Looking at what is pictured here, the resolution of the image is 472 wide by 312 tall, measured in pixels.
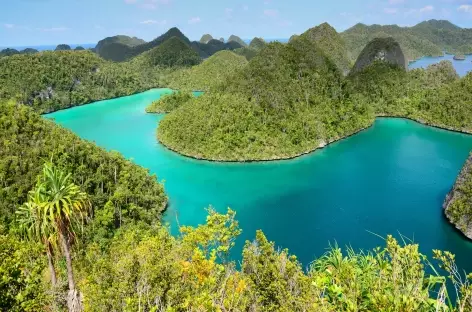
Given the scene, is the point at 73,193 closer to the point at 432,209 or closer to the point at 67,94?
the point at 432,209

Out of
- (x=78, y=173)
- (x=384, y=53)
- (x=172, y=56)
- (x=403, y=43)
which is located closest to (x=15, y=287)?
(x=78, y=173)

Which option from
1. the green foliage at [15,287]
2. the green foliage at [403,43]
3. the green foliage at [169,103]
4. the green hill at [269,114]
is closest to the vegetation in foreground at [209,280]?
the green foliage at [15,287]

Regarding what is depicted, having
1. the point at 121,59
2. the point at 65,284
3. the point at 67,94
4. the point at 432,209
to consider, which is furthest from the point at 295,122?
the point at 121,59

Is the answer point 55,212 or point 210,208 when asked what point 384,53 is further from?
point 55,212

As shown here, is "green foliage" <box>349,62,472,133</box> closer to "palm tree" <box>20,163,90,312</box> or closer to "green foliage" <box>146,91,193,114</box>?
"green foliage" <box>146,91,193,114</box>

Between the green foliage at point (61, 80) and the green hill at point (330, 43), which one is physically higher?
the green hill at point (330, 43)

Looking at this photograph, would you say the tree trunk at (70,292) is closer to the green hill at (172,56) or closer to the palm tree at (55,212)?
the palm tree at (55,212)

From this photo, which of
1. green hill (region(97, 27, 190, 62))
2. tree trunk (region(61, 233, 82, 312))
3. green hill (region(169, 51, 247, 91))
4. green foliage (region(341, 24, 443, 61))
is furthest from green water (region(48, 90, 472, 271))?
green hill (region(97, 27, 190, 62))
